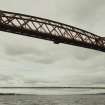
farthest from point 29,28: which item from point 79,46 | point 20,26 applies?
point 79,46

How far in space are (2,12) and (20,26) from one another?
298 centimetres

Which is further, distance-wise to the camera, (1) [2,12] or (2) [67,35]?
(2) [67,35]

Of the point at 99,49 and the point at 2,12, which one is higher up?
the point at 2,12

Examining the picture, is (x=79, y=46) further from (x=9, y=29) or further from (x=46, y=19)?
(x=9, y=29)

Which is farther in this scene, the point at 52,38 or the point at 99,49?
the point at 99,49

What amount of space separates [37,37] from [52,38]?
2519 mm

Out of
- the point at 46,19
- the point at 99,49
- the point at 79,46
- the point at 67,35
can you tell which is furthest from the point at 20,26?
the point at 99,49

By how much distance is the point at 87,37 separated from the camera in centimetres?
5262

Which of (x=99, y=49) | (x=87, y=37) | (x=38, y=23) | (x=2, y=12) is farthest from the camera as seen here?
(x=99, y=49)

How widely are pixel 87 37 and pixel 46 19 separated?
9.74 meters

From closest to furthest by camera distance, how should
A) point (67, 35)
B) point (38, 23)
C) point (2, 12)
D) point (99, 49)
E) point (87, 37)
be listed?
point (2, 12)
point (38, 23)
point (67, 35)
point (87, 37)
point (99, 49)

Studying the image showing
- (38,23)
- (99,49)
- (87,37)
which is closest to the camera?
(38,23)

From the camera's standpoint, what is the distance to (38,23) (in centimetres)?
4525

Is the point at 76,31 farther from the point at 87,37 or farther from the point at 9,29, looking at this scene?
the point at 9,29
